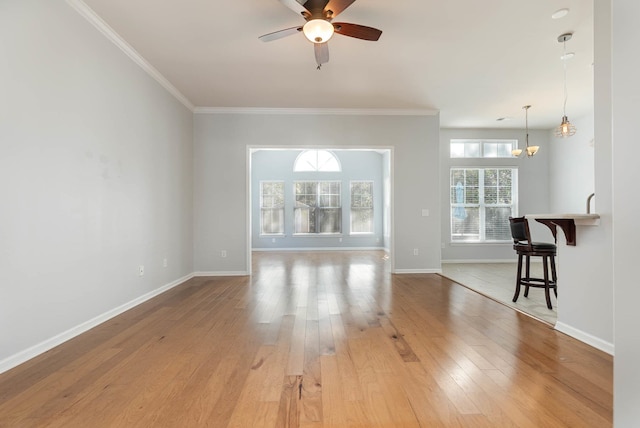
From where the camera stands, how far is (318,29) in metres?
2.32

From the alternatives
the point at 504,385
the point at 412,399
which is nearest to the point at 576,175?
the point at 504,385

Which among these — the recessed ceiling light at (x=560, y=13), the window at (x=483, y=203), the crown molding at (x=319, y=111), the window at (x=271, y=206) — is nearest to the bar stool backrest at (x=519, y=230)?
the recessed ceiling light at (x=560, y=13)

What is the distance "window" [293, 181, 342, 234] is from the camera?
9.10 meters

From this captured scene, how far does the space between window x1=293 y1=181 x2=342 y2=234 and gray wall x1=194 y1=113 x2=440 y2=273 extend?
4.11 metres

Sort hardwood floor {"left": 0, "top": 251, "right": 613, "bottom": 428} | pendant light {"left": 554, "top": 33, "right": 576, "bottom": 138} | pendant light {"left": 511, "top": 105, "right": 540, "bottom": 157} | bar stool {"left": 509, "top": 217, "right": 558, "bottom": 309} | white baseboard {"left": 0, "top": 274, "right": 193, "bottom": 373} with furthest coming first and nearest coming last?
1. pendant light {"left": 511, "top": 105, "right": 540, "bottom": 157}
2. bar stool {"left": 509, "top": 217, "right": 558, "bottom": 309}
3. pendant light {"left": 554, "top": 33, "right": 576, "bottom": 138}
4. white baseboard {"left": 0, "top": 274, "right": 193, "bottom": 373}
5. hardwood floor {"left": 0, "top": 251, "right": 613, "bottom": 428}

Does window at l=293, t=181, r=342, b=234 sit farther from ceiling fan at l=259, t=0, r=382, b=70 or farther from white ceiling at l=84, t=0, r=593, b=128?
ceiling fan at l=259, t=0, r=382, b=70

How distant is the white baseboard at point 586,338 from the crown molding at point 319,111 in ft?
12.4

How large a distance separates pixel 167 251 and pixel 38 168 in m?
2.12

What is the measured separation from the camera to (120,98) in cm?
298

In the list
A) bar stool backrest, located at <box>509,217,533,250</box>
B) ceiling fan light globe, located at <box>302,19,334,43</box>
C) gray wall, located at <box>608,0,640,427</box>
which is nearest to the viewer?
gray wall, located at <box>608,0,640,427</box>

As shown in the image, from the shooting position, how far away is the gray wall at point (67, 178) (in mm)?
1881

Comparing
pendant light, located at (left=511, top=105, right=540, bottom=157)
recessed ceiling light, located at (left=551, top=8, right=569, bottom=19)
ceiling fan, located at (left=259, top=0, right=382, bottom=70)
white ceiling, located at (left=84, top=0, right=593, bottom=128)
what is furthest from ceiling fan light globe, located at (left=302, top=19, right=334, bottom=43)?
pendant light, located at (left=511, top=105, right=540, bottom=157)

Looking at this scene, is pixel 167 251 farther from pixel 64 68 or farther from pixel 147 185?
pixel 64 68

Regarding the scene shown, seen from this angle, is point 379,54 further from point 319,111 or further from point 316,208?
point 316,208
